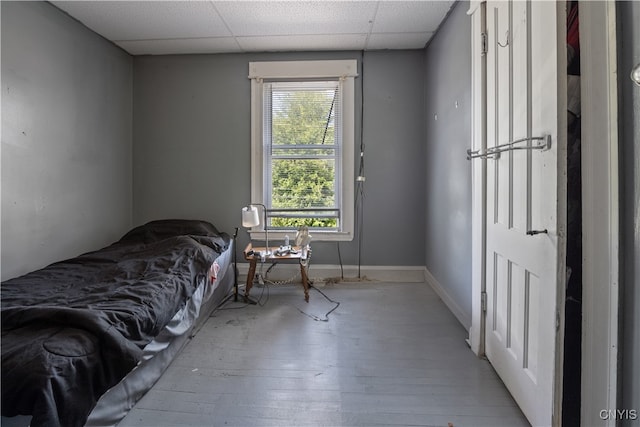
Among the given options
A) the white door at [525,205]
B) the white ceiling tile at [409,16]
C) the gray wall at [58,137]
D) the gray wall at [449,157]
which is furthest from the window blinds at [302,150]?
the white door at [525,205]

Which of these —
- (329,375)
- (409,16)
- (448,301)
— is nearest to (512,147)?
(329,375)

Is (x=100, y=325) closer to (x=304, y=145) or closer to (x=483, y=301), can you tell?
(x=483, y=301)

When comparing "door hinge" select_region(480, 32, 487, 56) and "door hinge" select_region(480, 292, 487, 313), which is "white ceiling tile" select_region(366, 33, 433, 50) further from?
"door hinge" select_region(480, 292, 487, 313)

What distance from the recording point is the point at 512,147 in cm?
147

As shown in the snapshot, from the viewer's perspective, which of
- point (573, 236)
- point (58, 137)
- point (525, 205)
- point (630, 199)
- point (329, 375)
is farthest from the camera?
point (58, 137)

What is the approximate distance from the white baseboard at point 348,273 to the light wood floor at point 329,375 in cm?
76

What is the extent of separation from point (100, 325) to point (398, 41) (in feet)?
11.0

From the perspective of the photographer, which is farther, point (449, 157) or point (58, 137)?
point (449, 157)

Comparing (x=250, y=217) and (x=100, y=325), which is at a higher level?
(x=250, y=217)

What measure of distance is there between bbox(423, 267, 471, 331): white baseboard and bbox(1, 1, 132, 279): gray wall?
3.23 m

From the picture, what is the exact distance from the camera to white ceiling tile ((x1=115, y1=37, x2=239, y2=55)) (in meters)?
3.12

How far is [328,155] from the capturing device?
3451 millimetres

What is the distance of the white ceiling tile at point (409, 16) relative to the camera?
2.53m

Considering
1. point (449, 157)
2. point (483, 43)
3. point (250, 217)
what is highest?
point (483, 43)
